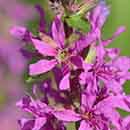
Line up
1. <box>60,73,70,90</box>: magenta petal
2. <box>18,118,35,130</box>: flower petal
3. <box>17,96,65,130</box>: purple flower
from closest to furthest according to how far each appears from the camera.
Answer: <box>60,73,70,90</box>: magenta petal → <box>17,96,65,130</box>: purple flower → <box>18,118,35,130</box>: flower petal

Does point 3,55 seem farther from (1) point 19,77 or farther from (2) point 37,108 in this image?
(2) point 37,108

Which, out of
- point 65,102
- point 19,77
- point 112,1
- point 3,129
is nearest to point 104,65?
point 65,102

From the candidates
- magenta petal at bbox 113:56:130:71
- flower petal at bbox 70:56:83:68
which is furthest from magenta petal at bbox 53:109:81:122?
magenta petal at bbox 113:56:130:71

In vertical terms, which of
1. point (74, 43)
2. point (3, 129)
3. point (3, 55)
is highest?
point (74, 43)

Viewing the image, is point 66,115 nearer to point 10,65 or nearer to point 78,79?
point 78,79

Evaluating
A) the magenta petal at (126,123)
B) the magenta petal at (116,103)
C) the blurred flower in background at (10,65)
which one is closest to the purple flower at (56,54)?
the magenta petal at (116,103)

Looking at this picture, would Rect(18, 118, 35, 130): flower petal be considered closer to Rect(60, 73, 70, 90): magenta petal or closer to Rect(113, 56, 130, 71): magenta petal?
Rect(60, 73, 70, 90): magenta petal

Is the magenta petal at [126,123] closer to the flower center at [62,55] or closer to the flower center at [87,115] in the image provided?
the flower center at [87,115]
